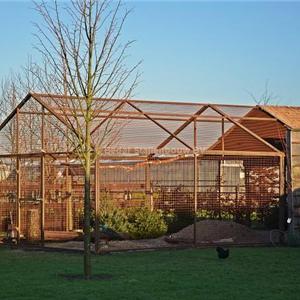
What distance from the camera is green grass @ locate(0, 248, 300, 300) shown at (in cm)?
1098

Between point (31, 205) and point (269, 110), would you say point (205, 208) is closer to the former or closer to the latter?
point (269, 110)

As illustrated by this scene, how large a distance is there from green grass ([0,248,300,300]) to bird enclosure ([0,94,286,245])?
2.92m

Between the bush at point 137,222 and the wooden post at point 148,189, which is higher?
the wooden post at point 148,189

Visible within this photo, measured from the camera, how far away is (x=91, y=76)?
41.6ft

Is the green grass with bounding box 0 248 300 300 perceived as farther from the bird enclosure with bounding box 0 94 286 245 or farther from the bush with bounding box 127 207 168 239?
the bush with bounding box 127 207 168 239

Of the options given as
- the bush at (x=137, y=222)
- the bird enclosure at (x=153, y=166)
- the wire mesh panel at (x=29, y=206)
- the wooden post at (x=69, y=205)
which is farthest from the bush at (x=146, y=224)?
the wire mesh panel at (x=29, y=206)

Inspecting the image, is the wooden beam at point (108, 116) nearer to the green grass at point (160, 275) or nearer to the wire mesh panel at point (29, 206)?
the wire mesh panel at point (29, 206)

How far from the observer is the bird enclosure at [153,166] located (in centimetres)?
1997

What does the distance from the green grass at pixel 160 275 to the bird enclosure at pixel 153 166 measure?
2.92 metres

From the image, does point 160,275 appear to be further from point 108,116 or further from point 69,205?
point 69,205

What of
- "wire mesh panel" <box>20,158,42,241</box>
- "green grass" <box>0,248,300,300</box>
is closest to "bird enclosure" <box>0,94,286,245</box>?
"wire mesh panel" <box>20,158,42,241</box>

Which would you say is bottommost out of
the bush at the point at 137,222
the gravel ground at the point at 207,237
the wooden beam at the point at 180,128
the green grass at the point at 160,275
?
the green grass at the point at 160,275

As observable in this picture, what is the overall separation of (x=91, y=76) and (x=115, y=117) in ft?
22.7

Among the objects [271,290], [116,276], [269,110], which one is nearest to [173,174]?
[269,110]
